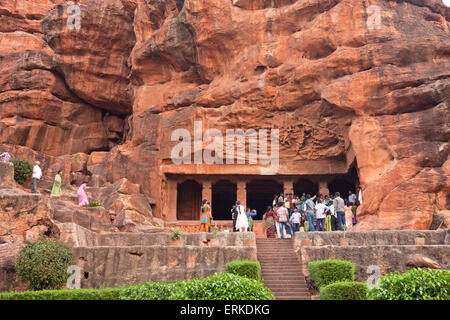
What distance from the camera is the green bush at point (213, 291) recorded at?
9.20m

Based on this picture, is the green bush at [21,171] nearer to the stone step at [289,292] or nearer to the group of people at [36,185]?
the group of people at [36,185]

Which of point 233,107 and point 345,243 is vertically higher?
point 233,107

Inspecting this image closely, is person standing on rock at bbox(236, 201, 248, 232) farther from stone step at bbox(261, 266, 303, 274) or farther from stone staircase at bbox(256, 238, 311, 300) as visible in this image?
stone step at bbox(261, 266, 303, 274)

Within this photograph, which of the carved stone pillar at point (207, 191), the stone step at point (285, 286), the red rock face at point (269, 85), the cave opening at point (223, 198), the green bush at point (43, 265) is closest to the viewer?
the green bush at point (43, 265)

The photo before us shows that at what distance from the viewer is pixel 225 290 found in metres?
9.21

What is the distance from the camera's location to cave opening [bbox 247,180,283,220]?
31781 mm

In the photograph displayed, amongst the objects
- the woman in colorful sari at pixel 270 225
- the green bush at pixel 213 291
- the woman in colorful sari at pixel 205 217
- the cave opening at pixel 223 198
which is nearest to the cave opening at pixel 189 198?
the cave opening at pixel 223 198

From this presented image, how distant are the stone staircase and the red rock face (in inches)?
248

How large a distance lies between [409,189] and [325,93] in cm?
667

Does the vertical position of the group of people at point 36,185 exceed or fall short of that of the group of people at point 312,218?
it exceeds it

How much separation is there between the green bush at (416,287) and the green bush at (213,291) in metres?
2.11
